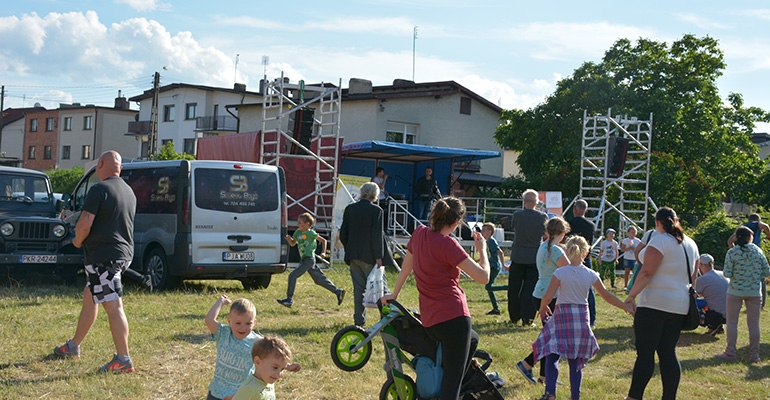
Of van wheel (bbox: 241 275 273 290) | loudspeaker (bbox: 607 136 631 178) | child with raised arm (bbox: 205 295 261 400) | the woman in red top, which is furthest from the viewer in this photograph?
loudspeaker (bbox: 607 136 631 178)

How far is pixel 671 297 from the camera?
6.02m

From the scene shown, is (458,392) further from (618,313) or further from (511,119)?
(511,119)

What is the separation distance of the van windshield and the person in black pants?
→ 4.15 m

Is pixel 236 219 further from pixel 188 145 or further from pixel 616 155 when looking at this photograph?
pixel 188 145

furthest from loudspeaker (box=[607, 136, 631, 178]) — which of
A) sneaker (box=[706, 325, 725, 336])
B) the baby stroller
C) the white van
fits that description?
the baby stroller

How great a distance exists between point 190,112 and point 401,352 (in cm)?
5464

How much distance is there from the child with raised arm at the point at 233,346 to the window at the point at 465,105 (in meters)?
34.3

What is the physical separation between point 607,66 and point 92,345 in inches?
1181

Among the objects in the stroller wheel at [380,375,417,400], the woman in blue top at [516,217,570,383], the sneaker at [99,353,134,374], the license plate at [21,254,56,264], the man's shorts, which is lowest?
the sneaker at [99,353,134,374]

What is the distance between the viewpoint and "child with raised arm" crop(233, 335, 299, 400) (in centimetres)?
366

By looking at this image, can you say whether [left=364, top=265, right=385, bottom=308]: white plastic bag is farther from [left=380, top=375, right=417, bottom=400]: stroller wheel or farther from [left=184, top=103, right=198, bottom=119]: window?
[left=184, top=103, right=198, bottom=119]: window

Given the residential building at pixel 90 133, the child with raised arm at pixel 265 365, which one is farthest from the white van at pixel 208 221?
the residential building at pixel 90 133

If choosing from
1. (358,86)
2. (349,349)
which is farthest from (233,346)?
(358,86)

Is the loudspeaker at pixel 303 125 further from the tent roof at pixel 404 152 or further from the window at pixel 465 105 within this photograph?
the window at pixel 465 105
